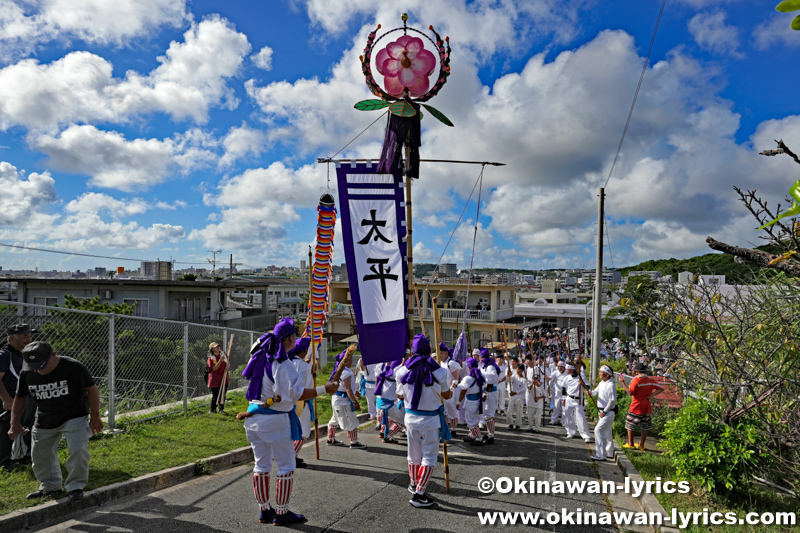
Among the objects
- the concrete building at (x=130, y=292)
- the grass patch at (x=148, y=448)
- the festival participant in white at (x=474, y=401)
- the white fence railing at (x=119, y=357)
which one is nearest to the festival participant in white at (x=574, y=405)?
the festival participant in white at (x=474, y=401)

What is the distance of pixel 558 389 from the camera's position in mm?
11750

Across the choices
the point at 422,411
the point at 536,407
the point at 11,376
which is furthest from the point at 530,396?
the point at 11,376

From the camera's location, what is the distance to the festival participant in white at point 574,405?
966 centimetres

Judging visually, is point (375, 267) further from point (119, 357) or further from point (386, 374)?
point (119, 357)

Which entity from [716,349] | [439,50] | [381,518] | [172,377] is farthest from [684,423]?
[172,377]

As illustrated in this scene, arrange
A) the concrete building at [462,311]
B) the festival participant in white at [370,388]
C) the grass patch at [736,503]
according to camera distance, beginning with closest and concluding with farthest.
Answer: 1. the grass patch at [736,503]
2. the festival participant in white at [370,388]
3. the concrete building at [462,311]

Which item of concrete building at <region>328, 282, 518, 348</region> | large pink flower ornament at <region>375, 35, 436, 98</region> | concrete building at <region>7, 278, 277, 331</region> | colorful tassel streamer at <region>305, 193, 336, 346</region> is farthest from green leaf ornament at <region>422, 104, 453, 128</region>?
concrete building at <region>328, 282, 518, 348</region>

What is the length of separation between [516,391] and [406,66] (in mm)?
7470

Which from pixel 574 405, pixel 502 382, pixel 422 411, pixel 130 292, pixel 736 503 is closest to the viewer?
pixel 736 503

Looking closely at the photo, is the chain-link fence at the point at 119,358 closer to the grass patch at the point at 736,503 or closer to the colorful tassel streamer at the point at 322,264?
the colorful tassel streamer at the point at 322,264

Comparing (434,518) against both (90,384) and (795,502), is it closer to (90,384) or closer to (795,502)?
(90,384)

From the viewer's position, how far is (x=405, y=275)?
7.54 metres

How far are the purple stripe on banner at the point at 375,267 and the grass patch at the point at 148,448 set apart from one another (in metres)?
2.79

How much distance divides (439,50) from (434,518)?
736cm
